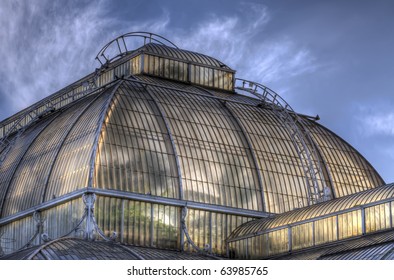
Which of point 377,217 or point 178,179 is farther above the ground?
point 178,179

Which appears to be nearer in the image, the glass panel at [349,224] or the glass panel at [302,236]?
the glass panel at [349,224]

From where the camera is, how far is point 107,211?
68.2 metres

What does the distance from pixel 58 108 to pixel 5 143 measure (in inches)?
245

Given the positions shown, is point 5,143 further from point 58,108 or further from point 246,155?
point 246,155

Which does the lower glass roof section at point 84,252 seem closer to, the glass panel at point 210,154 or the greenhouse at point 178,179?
the greenhouse at point 178,179

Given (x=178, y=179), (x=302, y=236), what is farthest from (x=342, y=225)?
(x=178, y=179)

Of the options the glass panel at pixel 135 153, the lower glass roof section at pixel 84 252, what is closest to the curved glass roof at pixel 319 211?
the glass panel at pixel 135 153

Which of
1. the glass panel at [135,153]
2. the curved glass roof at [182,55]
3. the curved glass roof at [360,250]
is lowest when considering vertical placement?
the curved glass roof at [360,250]

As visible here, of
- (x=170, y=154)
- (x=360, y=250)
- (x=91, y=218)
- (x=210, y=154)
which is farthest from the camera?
(x=210, y=154)

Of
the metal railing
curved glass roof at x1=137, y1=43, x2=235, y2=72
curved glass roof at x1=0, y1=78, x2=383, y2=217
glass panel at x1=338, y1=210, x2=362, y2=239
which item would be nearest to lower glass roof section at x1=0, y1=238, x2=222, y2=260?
curved glass roof at x1=0, y1=78, x2=383, y2=217

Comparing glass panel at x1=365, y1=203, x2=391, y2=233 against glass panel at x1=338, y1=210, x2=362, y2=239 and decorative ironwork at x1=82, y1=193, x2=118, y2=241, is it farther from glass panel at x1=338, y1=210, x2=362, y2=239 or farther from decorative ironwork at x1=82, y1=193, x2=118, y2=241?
decorative ironwork at x1=82, y1=193, x2=118, y2=241

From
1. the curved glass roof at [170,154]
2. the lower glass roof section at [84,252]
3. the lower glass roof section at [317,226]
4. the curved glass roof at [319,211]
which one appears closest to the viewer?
the lower glass roof section at [84,252]

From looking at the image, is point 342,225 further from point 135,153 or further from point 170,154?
point 135,153

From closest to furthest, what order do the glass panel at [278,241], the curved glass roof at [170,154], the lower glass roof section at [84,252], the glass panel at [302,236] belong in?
the lower glass roof section at [84,252], the glass panel at [302,236], the glass panel at [278,241], the curved glass roof at [170,154]
